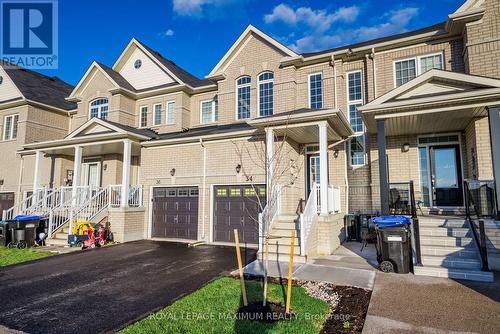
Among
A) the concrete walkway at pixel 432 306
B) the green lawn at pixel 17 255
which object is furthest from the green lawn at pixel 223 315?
the green lawn at pixel 17 255

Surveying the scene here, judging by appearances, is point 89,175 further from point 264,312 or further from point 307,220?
point 264,312

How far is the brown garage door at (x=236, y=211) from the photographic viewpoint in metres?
11.3

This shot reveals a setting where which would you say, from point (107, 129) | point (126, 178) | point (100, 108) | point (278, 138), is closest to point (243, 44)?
→ point (278, 138)

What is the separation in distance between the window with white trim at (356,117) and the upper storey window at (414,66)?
137 cm

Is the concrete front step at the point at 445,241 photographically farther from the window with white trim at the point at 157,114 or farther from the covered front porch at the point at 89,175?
the window with white trim at the point at 157,114

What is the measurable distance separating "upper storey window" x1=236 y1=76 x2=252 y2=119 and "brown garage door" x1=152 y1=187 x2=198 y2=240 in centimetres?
424

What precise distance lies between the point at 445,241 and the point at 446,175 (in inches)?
158

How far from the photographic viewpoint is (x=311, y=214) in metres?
8.68

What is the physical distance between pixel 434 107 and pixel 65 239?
13278 mm

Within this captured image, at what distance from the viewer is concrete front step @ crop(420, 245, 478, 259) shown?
6.77m

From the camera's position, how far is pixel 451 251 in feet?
22.7

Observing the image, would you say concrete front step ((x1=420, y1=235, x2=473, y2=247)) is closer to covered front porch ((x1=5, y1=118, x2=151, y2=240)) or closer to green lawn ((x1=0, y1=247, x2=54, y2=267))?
covered front porch ((x1=5, y1=118, x2=151, y2=240))

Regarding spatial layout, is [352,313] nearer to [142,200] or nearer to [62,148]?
[142,200]

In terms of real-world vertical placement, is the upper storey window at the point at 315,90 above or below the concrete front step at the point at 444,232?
above
